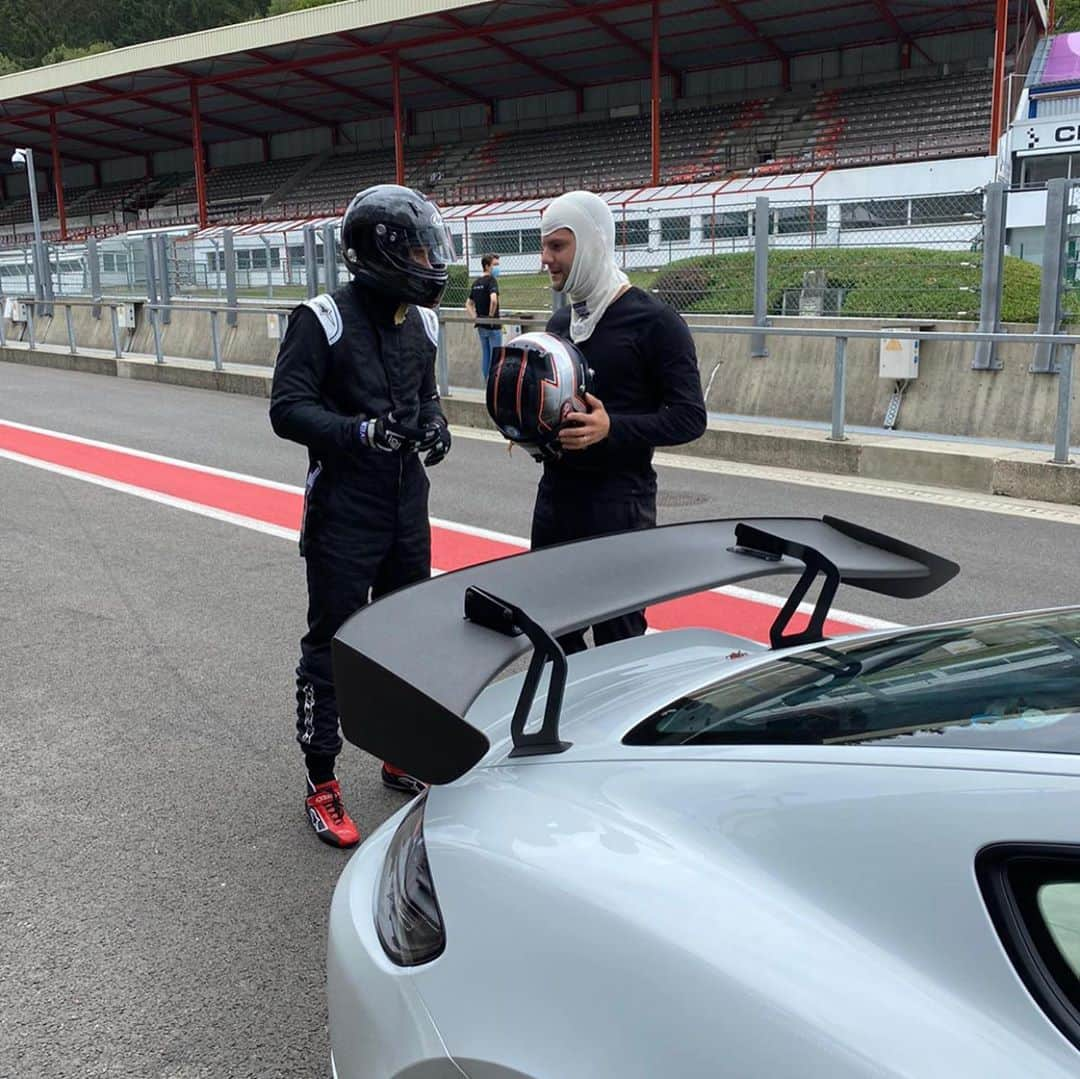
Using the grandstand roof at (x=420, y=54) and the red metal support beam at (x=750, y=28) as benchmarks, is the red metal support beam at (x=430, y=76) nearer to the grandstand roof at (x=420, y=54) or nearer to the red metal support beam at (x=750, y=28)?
the grandstand roof at (x=420, y=54)

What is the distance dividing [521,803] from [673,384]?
2.14 metres

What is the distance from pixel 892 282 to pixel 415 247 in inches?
360

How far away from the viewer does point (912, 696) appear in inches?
67.3

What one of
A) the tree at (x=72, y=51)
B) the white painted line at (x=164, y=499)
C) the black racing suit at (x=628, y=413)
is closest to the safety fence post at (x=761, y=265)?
the white painted line at (x=164, y=499)

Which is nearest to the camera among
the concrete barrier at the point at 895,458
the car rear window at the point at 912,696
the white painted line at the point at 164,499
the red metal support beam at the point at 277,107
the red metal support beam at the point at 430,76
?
the car rear window at the point at 912,696

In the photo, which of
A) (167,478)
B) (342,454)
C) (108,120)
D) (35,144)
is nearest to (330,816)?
(342,454)

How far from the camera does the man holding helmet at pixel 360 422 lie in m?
3.34

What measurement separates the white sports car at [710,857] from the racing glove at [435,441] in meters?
1.28

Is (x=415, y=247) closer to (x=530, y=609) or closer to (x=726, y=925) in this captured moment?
(x=530, y=609)

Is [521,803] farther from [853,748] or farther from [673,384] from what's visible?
[673,384]

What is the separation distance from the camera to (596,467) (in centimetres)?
360

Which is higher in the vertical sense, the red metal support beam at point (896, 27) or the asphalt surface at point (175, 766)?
the red metal support beam at point (896, 27)

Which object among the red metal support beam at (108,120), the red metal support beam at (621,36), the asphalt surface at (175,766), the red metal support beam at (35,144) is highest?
the red metal support beam at (621,36)

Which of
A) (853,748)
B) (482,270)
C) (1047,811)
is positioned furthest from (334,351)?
(482,270)
